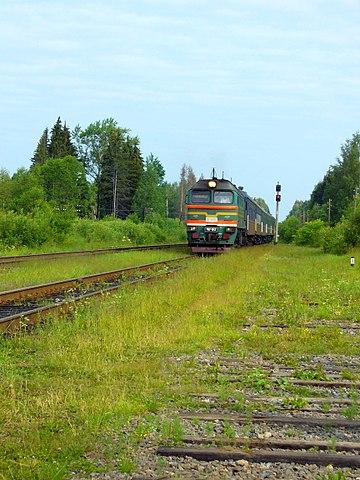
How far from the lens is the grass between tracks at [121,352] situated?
401 cm

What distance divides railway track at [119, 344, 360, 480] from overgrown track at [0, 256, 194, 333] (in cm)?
329

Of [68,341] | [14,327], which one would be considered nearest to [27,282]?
[14,327]

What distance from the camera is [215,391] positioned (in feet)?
17.9

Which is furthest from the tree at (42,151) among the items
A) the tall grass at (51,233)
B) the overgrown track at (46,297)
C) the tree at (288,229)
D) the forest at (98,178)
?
the overgrown track at (46,297)

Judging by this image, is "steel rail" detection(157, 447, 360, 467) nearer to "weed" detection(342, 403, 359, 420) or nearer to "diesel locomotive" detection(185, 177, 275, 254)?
"weed" detection(342, 403, 359, 420)

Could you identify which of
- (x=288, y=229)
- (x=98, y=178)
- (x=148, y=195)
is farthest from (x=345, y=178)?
(x=98, y=178)

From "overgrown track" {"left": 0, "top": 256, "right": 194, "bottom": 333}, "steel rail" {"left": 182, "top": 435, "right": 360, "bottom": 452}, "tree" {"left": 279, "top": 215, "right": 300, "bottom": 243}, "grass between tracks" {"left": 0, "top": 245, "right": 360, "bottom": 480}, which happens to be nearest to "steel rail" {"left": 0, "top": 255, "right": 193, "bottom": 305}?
"overgrown track" {"left": 0, "top": 256, "right": 194, "bottom": 333}

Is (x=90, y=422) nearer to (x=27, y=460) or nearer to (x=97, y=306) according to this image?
(x=27, y=460)

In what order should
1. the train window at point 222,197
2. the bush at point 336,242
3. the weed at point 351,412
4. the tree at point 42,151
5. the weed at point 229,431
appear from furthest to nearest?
the tree at point 42,151 → the bush at point 336,242 → the train window at point 222,197 → the weed at point 351,412 → the weed at point 229,431

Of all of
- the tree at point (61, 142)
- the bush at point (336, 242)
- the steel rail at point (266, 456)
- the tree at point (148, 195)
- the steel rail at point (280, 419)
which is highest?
the tree at point (61, 142)

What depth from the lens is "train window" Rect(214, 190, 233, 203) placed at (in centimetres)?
2677

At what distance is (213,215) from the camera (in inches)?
1048

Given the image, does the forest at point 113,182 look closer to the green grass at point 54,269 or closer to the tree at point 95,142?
the tree at point 95,142

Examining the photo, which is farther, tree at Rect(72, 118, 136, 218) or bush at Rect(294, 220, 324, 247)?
tree at Rect(72, 118, 136, 218)
